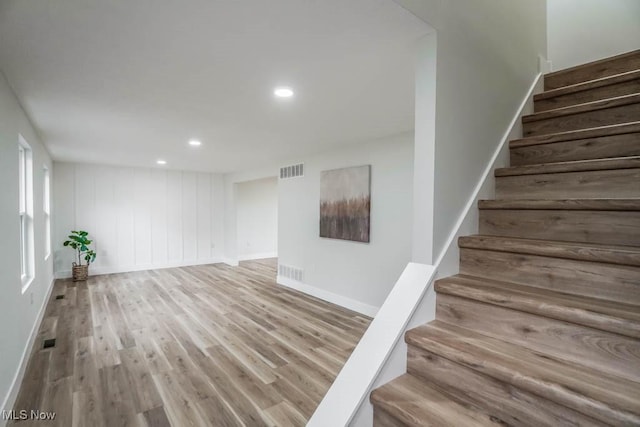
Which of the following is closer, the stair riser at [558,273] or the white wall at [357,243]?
the stair riser at [558,273]

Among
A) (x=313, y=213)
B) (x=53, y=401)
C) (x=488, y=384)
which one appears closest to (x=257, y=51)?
(x=488, y=384)

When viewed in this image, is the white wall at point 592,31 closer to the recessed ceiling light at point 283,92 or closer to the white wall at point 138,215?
the recessed ceiling light at point 283,92

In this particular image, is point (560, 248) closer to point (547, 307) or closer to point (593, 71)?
point (547, 307)

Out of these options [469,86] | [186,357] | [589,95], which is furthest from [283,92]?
[186,357]

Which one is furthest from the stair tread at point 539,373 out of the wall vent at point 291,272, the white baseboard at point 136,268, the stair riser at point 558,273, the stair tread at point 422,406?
the white baseboard at point 136,268

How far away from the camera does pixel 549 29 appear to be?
3.23 m

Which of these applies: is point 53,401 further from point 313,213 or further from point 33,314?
point 313,213

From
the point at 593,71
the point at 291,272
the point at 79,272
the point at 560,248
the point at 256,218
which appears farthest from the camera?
the point at 256,218

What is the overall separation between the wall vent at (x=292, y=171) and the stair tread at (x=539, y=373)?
4.07m

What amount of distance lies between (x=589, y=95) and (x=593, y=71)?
1.35 ft

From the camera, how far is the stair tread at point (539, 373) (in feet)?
2.59

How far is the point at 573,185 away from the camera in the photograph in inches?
59.4

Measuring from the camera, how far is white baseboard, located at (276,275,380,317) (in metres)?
3.88

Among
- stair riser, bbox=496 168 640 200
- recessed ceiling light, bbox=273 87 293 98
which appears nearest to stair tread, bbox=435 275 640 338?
stair riser, bbox=496 168 640 200
